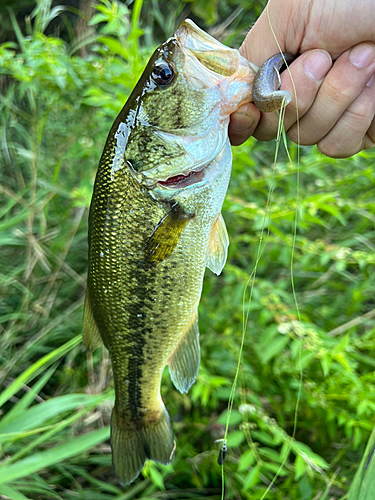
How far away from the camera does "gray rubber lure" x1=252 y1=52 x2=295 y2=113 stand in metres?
0.97

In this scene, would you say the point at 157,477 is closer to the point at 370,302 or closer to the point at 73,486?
the point at 73,486

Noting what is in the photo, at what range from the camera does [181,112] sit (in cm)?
108

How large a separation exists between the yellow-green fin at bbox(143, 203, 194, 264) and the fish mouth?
6 cm

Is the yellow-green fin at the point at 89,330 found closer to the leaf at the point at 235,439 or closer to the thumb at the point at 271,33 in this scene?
the leaf at the point at 235,439

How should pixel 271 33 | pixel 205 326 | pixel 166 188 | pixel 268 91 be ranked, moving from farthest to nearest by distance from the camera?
pixel 205 326, pixel 271 33, pixel 166 188, pixel 268 91

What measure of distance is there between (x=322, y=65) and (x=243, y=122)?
0.93 feet

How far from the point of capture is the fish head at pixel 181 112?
1.05m

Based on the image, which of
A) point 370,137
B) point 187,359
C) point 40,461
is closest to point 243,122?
point 370,137

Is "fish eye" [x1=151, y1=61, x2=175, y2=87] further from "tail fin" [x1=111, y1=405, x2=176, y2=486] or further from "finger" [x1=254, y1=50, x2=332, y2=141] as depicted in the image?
"tail fin" [x1=111, y1=405, x2=176, y2=486]

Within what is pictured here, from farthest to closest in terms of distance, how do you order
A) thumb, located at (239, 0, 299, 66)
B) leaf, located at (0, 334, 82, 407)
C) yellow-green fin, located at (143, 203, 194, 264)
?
leaf, located at (0, 334, 82, 407), thumb, located at (239, 0, 299, 66), yellow-green fin, located at (143, 203, 194, 264)

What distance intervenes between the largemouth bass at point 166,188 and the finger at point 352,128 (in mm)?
330

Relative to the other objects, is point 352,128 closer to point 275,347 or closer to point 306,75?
point 306,75

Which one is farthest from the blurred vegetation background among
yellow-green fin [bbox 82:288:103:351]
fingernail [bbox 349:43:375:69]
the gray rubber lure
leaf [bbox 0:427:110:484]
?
fingernail [bbox 349:43:375:69]

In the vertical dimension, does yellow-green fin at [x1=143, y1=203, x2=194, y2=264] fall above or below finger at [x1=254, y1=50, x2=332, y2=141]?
below
